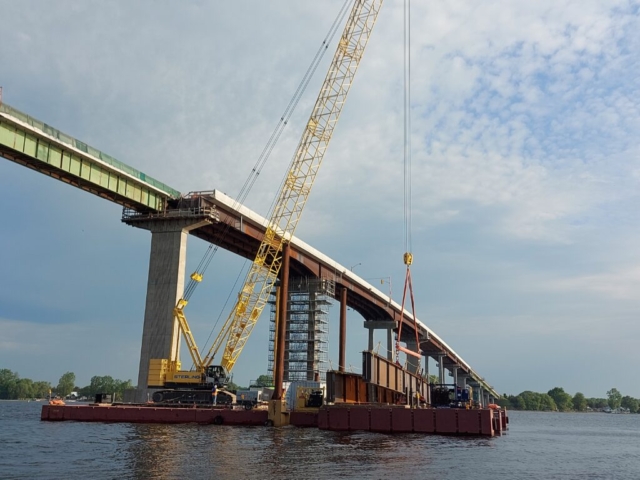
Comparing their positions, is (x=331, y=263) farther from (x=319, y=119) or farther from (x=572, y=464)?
(x=572, y=464)

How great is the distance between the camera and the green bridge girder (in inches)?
1945

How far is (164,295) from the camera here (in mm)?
62562

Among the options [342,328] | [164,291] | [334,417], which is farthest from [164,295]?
[342,328]

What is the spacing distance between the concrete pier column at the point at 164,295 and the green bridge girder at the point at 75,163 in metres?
3.62

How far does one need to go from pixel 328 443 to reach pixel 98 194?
33.7m

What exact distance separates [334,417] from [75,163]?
30.9 meters

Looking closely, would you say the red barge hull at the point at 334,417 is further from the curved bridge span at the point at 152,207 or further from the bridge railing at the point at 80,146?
the bridge railing at the point at 80,146

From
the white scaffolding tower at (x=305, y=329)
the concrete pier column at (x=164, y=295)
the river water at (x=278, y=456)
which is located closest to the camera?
the river water at (x=278, y=456)

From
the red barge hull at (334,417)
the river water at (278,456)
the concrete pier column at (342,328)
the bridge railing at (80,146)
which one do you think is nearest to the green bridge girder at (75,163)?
the bridge railing at (80,146)

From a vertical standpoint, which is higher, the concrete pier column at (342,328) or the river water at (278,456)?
the concrete pier column at (342,328)

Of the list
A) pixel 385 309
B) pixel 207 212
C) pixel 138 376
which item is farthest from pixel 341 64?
pixel 385 309

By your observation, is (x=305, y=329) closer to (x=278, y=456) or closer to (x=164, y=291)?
(x=164, y=291)

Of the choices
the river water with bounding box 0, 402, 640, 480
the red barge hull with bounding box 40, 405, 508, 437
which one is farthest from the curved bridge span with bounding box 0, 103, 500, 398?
the river water with bounding box 0, 402, 640, 480

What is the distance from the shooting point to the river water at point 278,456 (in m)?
28.1
